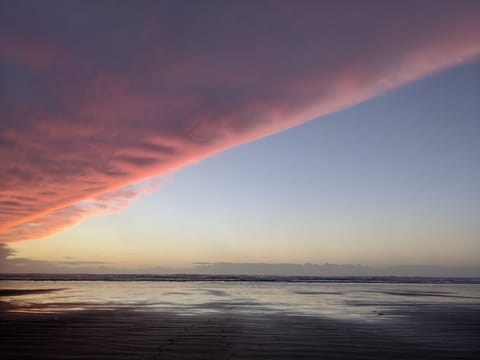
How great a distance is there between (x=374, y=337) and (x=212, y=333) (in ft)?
21.8

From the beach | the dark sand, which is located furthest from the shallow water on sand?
the dark sand

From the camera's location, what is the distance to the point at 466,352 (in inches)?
547

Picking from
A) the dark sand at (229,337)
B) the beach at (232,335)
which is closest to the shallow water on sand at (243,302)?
the beach at (232,335)

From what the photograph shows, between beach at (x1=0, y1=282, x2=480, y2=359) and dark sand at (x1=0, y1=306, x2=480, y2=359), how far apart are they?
0.10 ft

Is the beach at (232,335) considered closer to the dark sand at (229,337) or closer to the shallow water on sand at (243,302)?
the dark sand at (229,337)

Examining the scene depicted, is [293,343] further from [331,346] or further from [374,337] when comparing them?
[374,337]

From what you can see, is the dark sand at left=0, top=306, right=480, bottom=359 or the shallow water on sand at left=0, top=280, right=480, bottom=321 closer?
the dark sand at left=0, top=306, right=480, bottom=359

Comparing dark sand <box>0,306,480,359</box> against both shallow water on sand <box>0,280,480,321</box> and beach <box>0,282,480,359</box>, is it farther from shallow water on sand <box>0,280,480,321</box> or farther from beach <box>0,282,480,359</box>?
shallow water on sand <box>0,280,480,321</box>

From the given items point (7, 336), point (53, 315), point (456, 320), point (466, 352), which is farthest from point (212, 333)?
point (456, 320)

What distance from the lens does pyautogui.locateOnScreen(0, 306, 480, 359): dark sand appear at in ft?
43.4

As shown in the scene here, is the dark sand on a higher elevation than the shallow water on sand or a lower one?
higher

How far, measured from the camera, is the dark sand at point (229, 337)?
13227 millimetres

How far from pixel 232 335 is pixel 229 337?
0.49 meters

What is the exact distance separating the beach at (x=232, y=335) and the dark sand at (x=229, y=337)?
31mm
